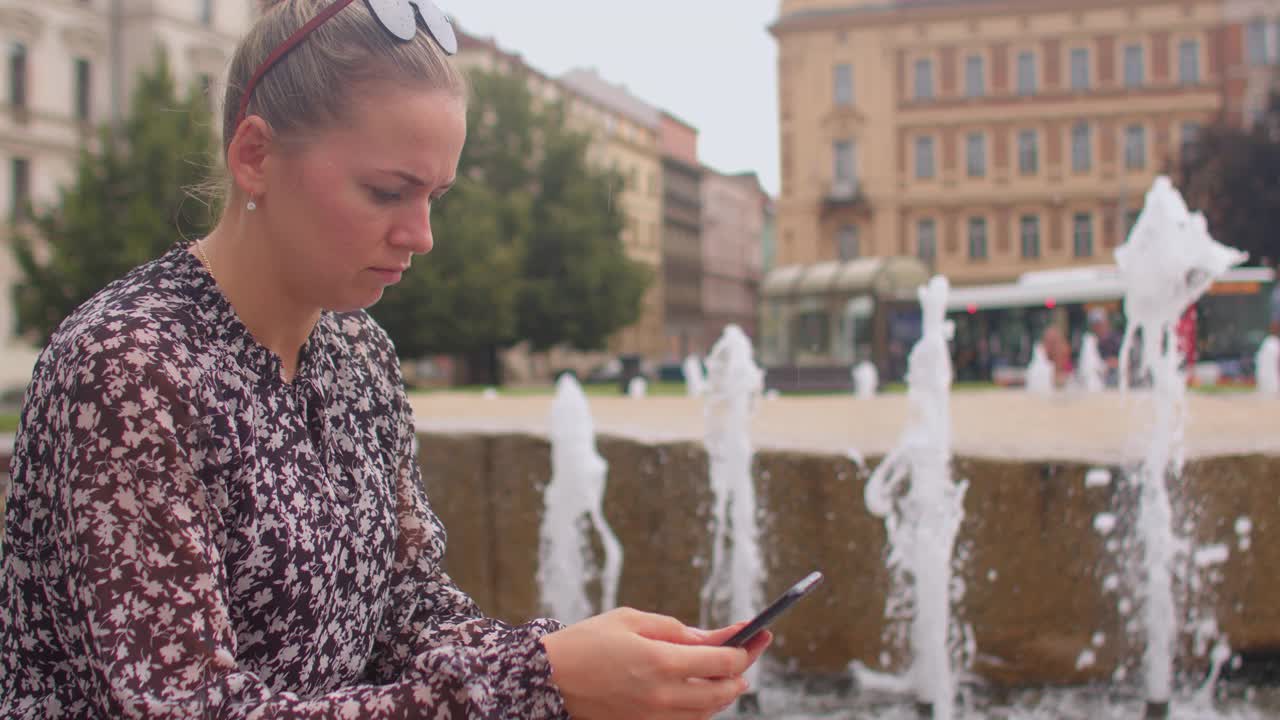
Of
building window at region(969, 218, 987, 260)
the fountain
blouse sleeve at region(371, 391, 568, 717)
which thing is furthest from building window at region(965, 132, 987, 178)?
blouse sleeve at region(371, 391, 568, 717)

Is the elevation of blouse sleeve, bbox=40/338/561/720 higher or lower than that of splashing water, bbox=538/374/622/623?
higher

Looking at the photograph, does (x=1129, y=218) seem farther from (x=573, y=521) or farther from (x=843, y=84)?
(x=573, y=521)

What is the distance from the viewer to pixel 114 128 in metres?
21.9

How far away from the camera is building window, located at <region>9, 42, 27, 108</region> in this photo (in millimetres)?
26531

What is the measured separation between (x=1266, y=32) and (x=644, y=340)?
31125 millimetres

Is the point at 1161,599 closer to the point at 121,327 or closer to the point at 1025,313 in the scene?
the point at 121,327

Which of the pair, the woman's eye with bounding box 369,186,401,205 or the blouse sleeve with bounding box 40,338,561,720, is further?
the woman's eye with bounding box 369,186,401,205

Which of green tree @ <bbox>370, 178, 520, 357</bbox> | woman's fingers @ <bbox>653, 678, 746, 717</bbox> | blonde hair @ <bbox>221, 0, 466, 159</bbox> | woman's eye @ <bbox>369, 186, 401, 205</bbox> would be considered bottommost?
woman's fingers @ <bbox>653, 678, 746, 717</bbox>

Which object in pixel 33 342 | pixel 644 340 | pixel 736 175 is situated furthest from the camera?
pixel 736 175

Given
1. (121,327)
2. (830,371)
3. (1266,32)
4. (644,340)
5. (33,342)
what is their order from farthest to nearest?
1. (644,340)
2. (1266,32)
3. (33,342)
4. (830,371)
5. (121,327)

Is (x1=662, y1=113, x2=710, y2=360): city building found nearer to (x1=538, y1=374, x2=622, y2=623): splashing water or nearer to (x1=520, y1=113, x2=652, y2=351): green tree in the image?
(x1=520, y1=113, x2=652, y2=351): green tree

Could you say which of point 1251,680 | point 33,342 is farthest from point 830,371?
point 33,342

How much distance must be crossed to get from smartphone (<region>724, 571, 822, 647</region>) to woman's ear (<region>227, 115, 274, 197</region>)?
0.59 m

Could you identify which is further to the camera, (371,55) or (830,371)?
(830,371)
